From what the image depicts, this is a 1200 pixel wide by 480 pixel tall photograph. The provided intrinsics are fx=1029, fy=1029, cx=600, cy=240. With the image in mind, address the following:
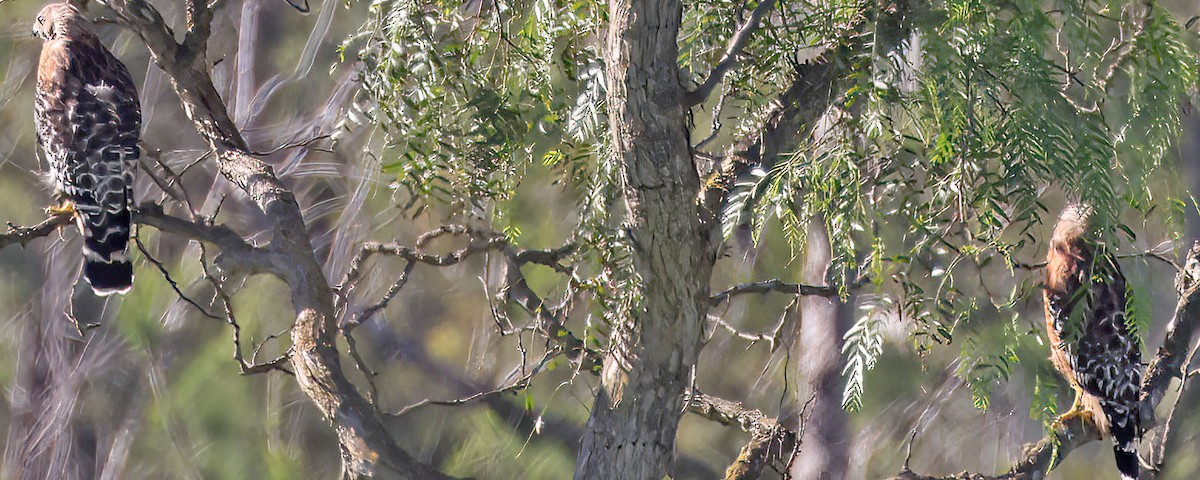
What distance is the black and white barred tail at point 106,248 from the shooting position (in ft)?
6.40

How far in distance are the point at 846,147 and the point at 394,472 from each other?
89 centimetres

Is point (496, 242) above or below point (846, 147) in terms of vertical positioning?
below

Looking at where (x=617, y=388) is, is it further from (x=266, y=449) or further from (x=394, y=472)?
(x=266, y=449)

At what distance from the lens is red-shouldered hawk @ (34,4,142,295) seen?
1960mm

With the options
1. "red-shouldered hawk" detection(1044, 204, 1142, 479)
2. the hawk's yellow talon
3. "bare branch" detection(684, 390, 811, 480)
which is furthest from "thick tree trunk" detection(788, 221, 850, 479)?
the hawk's yellow talon

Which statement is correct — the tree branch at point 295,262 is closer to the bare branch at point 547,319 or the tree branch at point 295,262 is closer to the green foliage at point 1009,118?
the bare branch at point 547,319

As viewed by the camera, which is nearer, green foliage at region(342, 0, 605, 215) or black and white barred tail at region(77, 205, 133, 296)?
green foliage at region(342, 0, 605, 215)

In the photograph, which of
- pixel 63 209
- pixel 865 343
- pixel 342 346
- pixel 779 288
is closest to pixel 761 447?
pixel 779 288

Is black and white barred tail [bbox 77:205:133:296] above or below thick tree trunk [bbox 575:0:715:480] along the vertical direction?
below

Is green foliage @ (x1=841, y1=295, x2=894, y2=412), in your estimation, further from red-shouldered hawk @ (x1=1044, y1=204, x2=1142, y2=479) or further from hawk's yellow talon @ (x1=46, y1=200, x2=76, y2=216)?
hawk's yellow talon @ (x1=46, y1=200, x2=76, y2=216)

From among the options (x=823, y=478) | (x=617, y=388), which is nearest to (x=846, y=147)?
(x=617, y=388)

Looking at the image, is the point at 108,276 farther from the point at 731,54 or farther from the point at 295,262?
the point at 731,54

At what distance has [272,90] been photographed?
15.2 feet

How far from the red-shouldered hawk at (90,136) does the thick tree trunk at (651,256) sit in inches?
43.6
